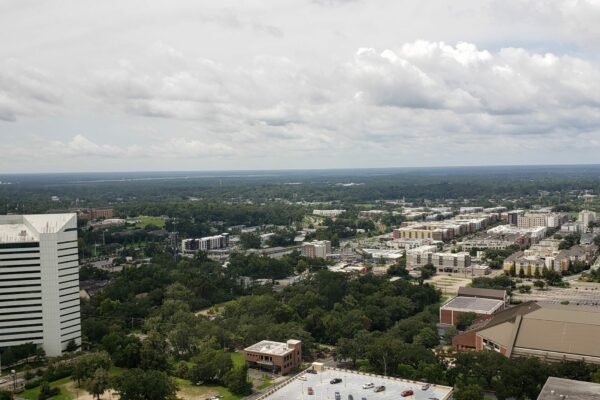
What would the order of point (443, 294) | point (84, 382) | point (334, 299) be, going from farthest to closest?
point (443, 294)
point (334, 299)
point (84, 382)

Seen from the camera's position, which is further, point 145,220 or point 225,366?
point 145,220

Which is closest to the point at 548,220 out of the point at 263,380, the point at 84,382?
the point at 263,380

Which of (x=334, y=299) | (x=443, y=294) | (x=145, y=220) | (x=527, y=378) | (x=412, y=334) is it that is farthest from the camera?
(x=145, y=220)

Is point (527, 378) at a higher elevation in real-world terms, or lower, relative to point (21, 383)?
higher

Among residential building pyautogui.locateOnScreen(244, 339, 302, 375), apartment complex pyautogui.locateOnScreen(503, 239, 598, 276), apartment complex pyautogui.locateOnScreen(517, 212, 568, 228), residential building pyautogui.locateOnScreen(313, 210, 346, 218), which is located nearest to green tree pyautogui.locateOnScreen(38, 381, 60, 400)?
residential building pyautogui.locateOnScreen(244, 339, 302, 375)

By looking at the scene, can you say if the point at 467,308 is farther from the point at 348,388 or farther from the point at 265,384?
the point at 348,388

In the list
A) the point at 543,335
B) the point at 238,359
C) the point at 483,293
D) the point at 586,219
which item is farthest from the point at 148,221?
the point at 543,335

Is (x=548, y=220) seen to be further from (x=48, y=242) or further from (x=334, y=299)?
(x=48, y=242)
